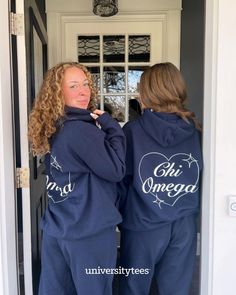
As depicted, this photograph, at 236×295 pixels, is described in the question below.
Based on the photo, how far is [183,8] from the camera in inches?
127

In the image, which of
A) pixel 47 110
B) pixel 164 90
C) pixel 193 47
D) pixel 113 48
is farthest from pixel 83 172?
pixel 193 47

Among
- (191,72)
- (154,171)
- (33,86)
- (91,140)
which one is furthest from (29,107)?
(191,72)

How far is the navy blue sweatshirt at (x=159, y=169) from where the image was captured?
1.49 meters

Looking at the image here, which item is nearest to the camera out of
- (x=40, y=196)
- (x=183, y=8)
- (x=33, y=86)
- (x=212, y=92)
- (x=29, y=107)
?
(x=212, y=92)

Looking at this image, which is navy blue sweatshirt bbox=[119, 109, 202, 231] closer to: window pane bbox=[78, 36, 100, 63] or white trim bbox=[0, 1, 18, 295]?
white trim bbox=[0, 1, 18, 295]

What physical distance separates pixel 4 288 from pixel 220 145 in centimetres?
114

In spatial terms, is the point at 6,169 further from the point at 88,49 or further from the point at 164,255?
the point at 88,49

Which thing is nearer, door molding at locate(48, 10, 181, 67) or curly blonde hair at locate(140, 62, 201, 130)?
curly blonde hair at locate(140, 62, 201, 130)

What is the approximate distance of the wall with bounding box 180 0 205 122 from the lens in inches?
128

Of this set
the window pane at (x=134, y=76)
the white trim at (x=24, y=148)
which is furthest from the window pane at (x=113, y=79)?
the white trim at (x=24, y=148)

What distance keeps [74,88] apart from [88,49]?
2.04m

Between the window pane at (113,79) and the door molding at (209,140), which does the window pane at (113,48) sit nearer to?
the window pane at (113,79)

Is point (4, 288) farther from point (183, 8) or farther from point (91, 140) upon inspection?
point (183, 8)

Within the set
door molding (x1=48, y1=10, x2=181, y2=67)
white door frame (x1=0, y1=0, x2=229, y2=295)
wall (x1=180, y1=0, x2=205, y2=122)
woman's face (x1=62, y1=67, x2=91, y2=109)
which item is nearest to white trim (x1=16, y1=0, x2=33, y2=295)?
white door frame (x1=0, y1=0, x2=229, y2=295)
